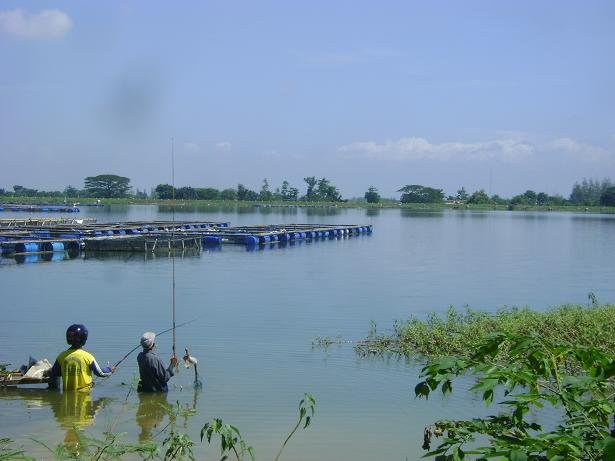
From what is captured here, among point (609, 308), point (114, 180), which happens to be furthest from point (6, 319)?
point (114, 180)

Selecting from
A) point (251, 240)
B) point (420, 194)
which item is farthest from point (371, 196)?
point (251, 240)

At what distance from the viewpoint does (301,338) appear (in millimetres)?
14930

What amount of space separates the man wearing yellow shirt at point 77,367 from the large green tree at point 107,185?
126m

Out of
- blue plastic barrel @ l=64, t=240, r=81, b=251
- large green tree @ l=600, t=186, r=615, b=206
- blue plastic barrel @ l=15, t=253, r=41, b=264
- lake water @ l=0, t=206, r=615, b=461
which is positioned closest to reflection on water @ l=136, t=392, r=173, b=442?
lake water @ l=0, t=206, r=615, b=461

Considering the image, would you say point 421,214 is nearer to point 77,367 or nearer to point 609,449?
point 77,367

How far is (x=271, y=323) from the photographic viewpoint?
1667 cm

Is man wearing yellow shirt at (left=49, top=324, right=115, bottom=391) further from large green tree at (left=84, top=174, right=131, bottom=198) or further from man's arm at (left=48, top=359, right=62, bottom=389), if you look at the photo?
large green tree at (left=84, top=174, right=131, bottom=198)

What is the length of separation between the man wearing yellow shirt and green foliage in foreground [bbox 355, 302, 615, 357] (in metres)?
5.70

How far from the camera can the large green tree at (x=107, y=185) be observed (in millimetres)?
130875

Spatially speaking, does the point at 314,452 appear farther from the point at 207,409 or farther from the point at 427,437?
the point at 427,437

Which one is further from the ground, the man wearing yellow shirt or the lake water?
Result: the man wearing yellow shirt

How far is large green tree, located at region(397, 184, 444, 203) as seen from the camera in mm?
137625

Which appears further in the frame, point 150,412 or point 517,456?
point 150,412

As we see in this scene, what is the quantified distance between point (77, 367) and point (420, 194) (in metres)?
134
